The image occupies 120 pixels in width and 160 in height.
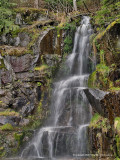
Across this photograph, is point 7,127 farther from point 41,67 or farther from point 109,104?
point 109,104

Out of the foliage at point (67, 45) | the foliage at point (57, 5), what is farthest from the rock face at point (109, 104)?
the foliage at point (57, 5)

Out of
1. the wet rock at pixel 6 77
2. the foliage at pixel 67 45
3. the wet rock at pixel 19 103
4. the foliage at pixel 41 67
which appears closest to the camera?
the wet rock at pixel 19 103

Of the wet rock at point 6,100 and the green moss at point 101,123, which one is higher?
the wet rock at point 6,100

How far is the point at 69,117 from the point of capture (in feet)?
32.3

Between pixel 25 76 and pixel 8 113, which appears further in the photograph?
pixel 25 76

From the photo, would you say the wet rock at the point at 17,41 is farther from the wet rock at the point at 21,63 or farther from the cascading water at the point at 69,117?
the cascading water at the point at 69,117

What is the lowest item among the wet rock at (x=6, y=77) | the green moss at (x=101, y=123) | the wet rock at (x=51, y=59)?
the green moss at (x=101, y=123)

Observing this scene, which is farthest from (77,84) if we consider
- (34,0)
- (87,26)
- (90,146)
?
(34,0)

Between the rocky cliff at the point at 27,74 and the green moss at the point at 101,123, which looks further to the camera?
the rocky cliff at the point at 27,74

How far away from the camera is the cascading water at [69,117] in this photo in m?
7.95

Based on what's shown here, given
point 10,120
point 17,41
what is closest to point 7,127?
point 10,120

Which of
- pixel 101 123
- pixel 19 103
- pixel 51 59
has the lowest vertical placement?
pixel 101 123

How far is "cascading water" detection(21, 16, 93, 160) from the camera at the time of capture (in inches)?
313

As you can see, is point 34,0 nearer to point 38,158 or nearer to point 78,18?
point 78,18
